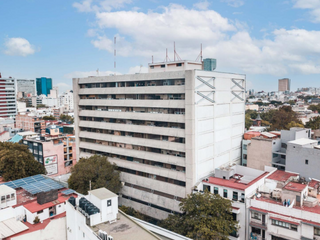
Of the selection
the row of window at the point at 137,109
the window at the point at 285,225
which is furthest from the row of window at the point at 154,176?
the window at the point at 285,225

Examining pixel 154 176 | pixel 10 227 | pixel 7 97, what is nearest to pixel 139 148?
pixel 154 176

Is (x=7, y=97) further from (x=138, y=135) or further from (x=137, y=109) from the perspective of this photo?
(x=138, y=135)

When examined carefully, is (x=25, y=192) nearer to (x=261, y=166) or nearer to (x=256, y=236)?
(x=256, y=236)

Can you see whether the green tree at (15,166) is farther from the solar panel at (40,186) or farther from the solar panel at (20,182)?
the solar panel at (40,186)

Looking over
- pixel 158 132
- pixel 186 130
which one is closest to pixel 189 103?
pixel 186 130

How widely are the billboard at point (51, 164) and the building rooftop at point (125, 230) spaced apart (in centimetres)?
4051

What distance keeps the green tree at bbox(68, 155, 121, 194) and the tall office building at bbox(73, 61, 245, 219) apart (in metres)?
2.72

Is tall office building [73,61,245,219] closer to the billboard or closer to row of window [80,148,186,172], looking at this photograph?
row of window [80,148,186,172]

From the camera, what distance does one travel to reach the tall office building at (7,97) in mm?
133250

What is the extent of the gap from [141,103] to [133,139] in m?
6.27

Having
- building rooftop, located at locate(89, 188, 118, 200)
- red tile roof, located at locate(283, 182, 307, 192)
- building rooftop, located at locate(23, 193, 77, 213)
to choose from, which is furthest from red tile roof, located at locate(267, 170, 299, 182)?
building rooftop, located at locate(23, 193, 77, 213)

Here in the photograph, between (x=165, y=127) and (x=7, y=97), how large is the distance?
12498 cm

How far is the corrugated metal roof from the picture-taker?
24788 mm

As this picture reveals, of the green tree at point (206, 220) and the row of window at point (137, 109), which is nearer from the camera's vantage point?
the green tree at point (206, 220)
